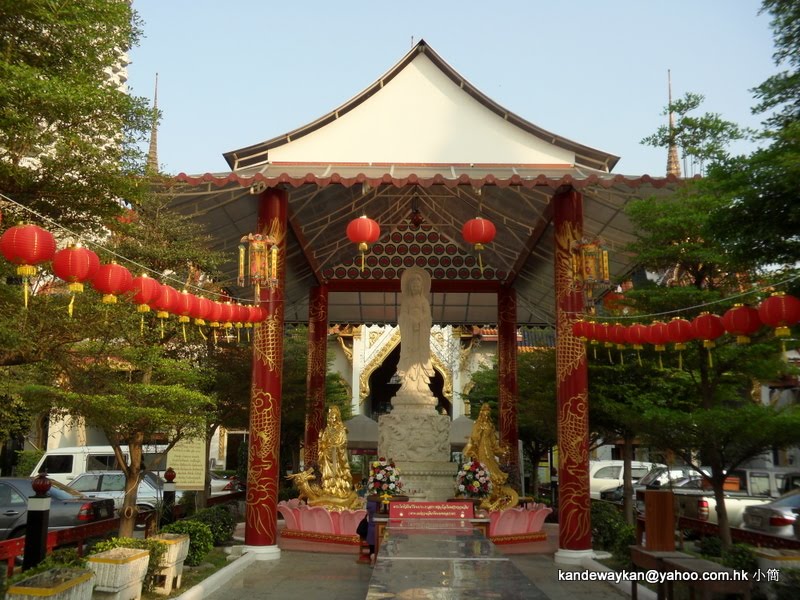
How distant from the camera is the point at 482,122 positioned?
15414 millimetres

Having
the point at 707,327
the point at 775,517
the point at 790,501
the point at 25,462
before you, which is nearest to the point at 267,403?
the point at 707,327

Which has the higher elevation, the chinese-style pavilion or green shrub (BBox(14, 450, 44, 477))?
the chinese-style pavilion


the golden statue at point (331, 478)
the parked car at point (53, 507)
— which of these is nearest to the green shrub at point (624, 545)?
the golden statue at point (331, 478)

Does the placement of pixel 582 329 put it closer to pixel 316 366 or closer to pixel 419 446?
pixel 419 446

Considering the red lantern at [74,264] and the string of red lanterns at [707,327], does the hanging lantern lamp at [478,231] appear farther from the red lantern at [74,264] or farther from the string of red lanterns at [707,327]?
the red lantern at [74,264]

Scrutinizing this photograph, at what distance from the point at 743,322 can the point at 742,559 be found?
113 inches

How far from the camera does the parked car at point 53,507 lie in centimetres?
1295

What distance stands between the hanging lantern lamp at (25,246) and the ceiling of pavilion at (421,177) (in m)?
5.68

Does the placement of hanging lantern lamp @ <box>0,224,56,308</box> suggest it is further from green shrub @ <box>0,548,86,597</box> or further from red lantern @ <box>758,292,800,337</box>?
red lantern @ <box>758,292,800,337</box>

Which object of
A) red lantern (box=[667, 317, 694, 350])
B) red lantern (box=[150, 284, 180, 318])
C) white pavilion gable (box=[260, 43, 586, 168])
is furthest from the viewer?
white pavilion gable (box=[260, 43, 586, 168])

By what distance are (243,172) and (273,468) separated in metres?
5.37

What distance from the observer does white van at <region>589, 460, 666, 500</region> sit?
27688 millimetres

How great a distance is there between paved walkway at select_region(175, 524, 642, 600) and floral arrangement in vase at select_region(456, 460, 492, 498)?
4.22 ft

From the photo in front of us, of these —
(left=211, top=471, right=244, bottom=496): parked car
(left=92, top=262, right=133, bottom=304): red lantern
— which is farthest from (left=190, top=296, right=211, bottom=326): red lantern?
(left=211, top=471, right=244, bottom=496): parked car
